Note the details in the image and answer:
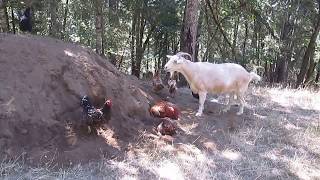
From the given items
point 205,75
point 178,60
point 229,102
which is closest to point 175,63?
point 178,60

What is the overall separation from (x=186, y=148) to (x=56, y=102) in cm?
184

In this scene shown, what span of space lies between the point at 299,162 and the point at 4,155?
3704mm

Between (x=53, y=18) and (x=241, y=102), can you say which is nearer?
(x=241, y=102)

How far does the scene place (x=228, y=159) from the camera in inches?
222

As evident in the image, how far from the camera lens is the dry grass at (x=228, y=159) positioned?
4865 millimetres

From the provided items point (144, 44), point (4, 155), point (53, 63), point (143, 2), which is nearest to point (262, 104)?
point (53, 63)

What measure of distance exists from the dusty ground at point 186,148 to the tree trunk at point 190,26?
5.58 ft

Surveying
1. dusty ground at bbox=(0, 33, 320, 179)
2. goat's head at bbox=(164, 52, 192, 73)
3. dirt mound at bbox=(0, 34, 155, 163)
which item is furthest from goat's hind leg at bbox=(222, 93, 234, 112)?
dirt mound at bbox=(0, 34, 155, 163)

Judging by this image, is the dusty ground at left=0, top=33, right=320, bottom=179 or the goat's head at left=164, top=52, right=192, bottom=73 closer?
the dusty ground at left=0, top=33, right=320, bottom=179

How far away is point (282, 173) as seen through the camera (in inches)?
210

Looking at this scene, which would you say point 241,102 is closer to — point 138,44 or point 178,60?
point 178,60

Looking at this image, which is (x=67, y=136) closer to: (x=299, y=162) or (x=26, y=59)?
(x=26, y=59)

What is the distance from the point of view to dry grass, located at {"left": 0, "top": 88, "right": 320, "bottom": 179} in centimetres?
487

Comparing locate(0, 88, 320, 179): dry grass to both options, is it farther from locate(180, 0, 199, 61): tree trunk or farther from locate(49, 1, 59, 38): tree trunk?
locate(49, 1, 59, 38): tree trunk
